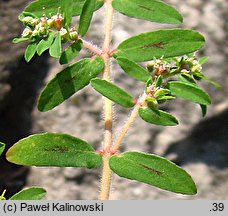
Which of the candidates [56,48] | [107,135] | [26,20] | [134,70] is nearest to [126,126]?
[107,135]

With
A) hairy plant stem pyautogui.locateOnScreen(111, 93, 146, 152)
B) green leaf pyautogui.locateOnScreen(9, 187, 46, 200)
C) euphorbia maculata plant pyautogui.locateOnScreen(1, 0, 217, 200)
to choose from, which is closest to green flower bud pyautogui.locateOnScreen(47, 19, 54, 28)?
euphorbia maculata plant pyautogui.locateOnScreen(1, 0, 217, 200)

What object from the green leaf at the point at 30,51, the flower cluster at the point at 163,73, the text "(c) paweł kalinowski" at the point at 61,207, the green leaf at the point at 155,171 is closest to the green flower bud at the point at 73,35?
the green leaf at the point at 30,51

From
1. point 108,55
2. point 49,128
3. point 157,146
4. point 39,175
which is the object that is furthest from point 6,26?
point 108,55

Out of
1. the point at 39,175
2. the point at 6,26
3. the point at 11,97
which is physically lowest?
the point at 39,175

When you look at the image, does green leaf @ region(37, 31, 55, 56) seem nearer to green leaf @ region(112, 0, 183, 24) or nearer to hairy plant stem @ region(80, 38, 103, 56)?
hairy plant stem @ region(80, 38, 103, 56)

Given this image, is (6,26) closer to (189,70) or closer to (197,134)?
(197,134)

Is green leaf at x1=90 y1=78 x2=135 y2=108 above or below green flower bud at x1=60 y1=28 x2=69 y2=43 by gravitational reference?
below
